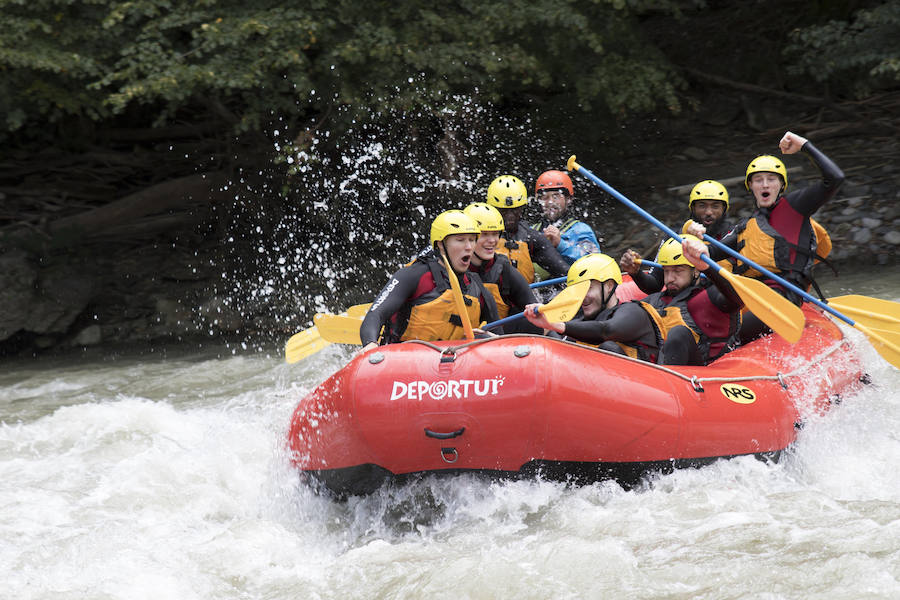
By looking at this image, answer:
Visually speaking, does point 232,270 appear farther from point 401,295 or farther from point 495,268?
point 401,295

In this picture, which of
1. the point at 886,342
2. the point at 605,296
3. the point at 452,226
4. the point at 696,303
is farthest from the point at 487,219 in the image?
the point at 886,342

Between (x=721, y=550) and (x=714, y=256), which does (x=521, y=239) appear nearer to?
(x=714, y=256)

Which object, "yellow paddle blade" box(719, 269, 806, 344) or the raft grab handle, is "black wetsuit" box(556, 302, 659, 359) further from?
the raft grab handle

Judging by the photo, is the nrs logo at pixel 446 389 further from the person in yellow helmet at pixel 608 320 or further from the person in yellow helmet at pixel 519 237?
the person in yellow helmet at pixel 519 237

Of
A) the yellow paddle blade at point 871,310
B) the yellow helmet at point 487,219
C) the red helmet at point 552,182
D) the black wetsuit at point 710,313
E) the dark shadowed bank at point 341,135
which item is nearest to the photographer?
the black wetsuit at point 710,313

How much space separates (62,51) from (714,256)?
216 inches

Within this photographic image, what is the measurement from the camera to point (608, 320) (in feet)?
15.1

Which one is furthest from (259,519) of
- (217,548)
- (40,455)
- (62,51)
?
(62,51)

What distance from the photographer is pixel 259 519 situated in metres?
4.59

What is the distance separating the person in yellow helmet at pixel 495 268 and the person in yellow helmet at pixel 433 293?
0.34 meters

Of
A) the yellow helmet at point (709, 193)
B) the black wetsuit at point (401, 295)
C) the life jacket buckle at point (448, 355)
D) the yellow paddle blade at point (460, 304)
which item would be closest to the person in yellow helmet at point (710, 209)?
the yellow helmet at point (709, 193)

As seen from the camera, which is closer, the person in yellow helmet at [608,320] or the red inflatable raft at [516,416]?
the red inflatable raft at [516,416]

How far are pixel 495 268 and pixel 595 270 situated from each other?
0.79 metres

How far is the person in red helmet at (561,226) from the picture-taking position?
6480mm
